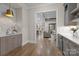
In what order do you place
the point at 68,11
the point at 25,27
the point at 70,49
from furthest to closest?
1. the point at 25,27
2. the point at 68,11
3. the point at 70,49

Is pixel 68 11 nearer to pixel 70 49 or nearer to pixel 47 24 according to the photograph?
pixel 47 24

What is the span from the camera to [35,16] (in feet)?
4.96

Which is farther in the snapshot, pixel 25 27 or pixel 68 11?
pixel 25 27

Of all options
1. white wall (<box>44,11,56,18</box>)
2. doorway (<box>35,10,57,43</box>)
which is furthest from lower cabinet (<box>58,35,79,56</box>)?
white wall (<box>44,11,56,18</box>)

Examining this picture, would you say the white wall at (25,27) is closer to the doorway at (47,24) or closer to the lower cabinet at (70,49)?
the doorway at (47,24)

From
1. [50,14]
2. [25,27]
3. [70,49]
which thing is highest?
[50,14]

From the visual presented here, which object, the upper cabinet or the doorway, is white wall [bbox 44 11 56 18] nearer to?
the doorway

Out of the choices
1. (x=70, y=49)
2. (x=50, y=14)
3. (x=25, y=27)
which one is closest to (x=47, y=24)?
(x=50, y=14)

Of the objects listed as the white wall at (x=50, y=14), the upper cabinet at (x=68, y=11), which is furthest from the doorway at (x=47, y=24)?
the upper cabinet at (x=68, y=11)

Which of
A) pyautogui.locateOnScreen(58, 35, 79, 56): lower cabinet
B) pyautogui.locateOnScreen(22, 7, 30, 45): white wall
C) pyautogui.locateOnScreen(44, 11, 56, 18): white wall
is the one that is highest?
pyautogui.locateOnScreen(44, 11, 56, 18): white wall

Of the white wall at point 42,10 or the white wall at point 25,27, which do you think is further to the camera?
the white wall at point 25,27

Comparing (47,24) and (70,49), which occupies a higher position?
(47,24)

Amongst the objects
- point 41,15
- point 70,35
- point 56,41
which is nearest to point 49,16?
point 41,15

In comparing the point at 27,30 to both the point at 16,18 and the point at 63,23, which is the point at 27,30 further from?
the point at 63,23
